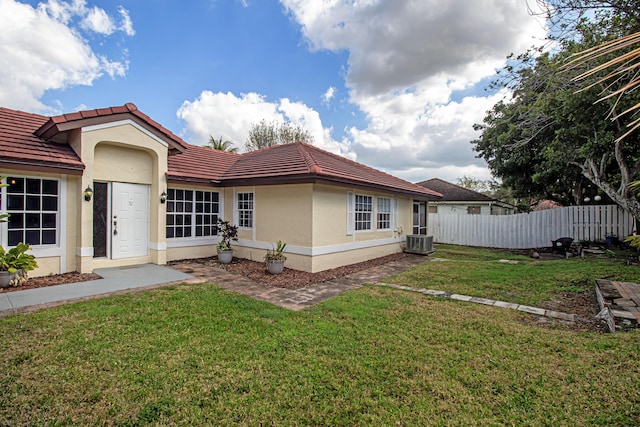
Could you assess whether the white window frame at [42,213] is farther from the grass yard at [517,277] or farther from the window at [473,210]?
the window at [473,210]

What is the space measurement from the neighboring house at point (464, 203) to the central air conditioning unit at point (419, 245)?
8.50 meters

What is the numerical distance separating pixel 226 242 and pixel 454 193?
60.9ft

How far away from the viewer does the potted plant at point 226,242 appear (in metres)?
10.2

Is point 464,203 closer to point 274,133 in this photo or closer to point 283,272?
point 283,272

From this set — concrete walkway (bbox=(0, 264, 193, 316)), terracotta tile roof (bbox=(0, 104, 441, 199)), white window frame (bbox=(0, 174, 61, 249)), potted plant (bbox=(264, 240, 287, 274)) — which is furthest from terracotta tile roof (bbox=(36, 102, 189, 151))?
potted plant (bbox=(264, 240, 287, 274))

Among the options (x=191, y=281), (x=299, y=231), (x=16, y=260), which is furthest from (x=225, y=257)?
(x=16, y=260)

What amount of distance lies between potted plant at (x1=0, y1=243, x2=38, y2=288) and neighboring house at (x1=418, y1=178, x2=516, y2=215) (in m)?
20.9

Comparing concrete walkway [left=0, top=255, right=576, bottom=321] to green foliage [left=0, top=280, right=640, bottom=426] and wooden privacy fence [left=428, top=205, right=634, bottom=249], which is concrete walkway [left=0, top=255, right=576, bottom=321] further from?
wooden privacy fence [left=428, top=205, right=634, bottom=249]

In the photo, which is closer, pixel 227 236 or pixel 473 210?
pixel 227 236

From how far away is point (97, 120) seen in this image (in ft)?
26.9

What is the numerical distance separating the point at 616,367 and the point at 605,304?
267cm

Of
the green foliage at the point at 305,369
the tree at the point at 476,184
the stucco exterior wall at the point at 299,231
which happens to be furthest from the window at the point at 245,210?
the tree at the point at 476,184

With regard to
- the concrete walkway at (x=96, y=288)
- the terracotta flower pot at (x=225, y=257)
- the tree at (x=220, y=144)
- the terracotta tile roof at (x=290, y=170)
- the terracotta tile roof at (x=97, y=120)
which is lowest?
the concrete walkway at (x=96, y=288)

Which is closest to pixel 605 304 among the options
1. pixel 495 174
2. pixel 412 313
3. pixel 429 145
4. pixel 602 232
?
pixel 412 313
